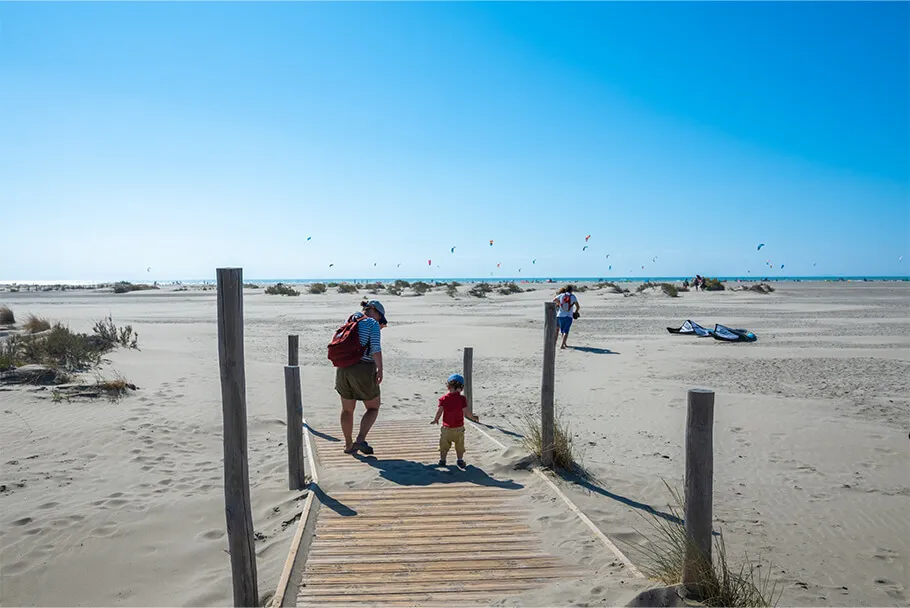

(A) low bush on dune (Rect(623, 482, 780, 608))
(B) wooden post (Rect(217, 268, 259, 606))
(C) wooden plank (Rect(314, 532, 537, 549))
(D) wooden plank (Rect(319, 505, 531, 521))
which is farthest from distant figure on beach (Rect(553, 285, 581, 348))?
(B) wooden post (Rect(217, 268, 259, 606))

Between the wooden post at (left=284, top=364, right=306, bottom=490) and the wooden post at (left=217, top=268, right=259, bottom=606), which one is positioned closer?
the wooden post at (left=217, top=268, right=259, bottom=606)

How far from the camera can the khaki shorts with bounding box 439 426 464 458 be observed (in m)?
6.84

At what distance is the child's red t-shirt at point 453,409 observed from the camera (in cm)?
673

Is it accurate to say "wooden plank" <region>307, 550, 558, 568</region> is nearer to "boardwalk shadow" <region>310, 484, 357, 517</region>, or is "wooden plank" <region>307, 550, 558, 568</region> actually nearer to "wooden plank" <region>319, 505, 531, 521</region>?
"wooden plank" <region>319, 505, 531, 521</region>

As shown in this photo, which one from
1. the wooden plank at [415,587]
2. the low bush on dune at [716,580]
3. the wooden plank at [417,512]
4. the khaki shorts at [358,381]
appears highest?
the khaki shorts at [358,381]

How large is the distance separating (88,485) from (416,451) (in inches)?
152

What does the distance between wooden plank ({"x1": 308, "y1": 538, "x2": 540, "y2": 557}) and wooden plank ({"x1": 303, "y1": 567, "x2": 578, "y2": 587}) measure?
0.33 m

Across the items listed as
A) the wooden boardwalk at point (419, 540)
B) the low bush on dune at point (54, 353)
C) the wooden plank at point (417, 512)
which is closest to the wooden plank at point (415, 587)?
the wooden boardwalk at point (419, 540)

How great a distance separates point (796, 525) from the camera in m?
5.75

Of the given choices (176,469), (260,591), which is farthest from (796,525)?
(176,469)

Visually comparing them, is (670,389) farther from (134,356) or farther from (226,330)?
(134,356)

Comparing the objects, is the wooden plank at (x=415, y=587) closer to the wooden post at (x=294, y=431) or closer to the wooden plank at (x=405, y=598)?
the wooden plank at (x=405, y=598)

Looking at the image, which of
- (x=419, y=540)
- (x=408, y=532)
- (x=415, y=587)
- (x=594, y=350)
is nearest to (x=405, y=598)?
(x=415, y=587)

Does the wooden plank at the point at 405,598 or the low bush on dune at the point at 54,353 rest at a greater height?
the low bush on dune at the point at 54,353
